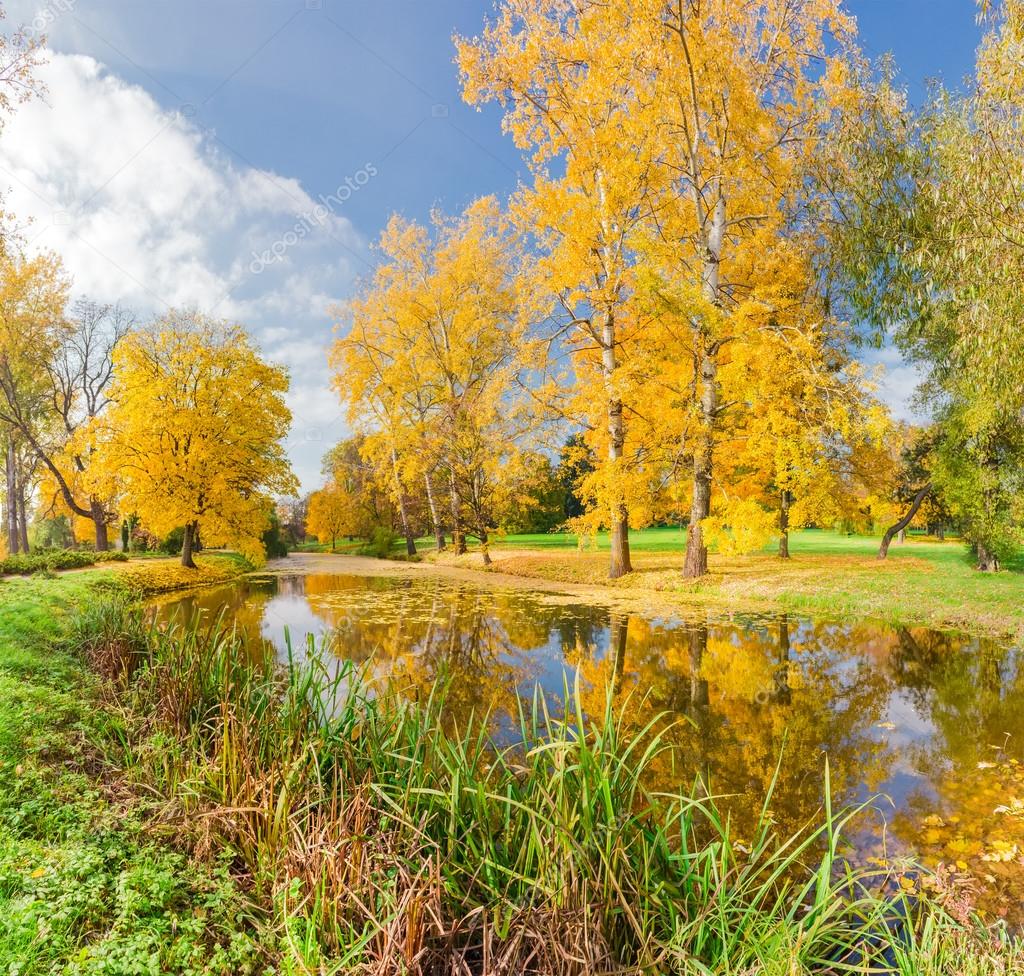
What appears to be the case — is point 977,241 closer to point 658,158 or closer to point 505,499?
point 658,158

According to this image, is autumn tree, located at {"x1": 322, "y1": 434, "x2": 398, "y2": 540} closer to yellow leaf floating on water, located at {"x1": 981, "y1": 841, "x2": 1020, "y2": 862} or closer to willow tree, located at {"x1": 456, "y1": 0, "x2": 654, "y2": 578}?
willow tree, located at {"x1": 456, "y1": 0, "x2": 654, "y2": 578}

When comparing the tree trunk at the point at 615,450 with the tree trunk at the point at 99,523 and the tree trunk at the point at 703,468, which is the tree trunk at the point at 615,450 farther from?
the tree trunk at the point at 99,523

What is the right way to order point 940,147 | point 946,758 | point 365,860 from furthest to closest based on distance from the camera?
1. point 940,147
2. point 946,758
3. point 365,860

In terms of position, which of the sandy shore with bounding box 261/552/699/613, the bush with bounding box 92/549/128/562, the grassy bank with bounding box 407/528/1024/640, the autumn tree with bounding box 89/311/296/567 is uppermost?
the autumn tree with bounding box 89/311/296/567

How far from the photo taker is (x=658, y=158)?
14.2 meters

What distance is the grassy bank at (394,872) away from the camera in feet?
6.71

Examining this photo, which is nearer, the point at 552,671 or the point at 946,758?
the point at 946,758

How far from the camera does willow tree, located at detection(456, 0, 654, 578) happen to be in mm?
13406

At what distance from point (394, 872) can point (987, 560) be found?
20.9 m

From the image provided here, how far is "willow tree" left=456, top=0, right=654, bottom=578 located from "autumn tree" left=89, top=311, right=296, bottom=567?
1111cm

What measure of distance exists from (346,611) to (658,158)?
43.4ft

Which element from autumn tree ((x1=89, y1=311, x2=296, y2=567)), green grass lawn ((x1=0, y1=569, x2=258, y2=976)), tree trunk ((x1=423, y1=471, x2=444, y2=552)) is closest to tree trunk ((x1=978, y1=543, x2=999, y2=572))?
tree trunk ((x1=423, y1=471, x2=444, y2=552))

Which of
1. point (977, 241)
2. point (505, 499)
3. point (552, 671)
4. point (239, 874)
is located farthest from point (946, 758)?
point (505, 499)

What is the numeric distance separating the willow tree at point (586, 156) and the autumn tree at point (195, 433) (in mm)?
11113
